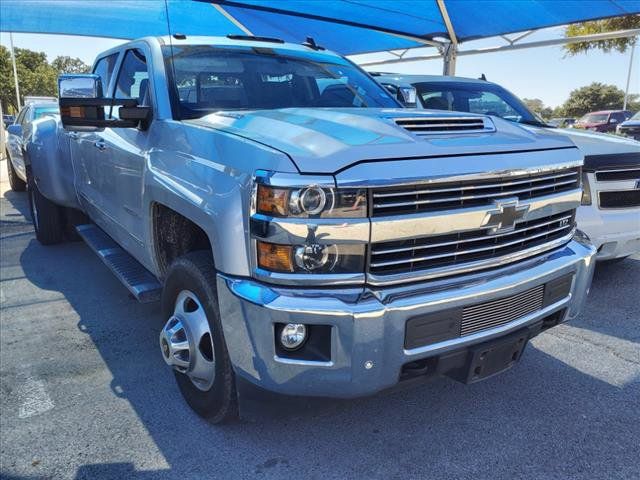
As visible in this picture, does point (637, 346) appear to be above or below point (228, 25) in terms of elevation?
below

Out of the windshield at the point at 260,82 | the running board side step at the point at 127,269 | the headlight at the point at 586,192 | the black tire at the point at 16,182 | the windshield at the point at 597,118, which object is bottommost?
the black tire at the point at 16,182

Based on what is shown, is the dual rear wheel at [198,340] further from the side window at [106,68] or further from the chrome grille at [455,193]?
the side window at [106,68]

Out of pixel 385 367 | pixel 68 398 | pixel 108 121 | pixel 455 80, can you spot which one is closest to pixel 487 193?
pixel 385 367

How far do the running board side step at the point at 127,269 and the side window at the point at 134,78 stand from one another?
1.09m

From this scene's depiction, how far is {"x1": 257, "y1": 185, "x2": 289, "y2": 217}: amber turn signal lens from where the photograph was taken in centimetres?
188

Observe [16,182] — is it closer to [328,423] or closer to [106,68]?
[106,68]

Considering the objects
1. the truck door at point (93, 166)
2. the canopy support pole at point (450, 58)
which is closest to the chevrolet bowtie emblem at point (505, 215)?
the truck door at point (93, 166)

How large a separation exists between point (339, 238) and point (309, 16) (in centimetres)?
872

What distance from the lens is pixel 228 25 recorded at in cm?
1173

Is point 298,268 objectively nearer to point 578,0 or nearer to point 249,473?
point 249,473

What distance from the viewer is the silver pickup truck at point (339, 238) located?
1.90 meters

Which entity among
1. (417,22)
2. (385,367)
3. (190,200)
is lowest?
A: (385,367)

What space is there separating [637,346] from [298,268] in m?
2.75

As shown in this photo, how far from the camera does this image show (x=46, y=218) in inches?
232
